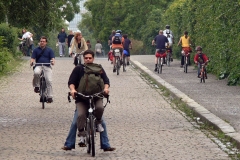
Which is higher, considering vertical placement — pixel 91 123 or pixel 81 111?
pixel 81 111

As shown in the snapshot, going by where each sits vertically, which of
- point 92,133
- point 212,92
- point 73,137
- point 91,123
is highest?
point 91,123

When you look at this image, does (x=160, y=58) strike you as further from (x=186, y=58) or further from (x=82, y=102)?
(x=82, y=102)

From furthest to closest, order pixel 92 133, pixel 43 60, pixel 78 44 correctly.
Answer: pixel 78 44, pixel 43 60, pixel 92 133

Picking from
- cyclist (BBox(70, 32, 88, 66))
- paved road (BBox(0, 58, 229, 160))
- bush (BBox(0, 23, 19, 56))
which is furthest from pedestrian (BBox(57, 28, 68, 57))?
paved road (BBox(0, 58, 229, 160))

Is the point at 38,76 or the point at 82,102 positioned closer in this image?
the point at 82,102

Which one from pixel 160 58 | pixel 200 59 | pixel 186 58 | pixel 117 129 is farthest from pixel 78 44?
pixel 117 129

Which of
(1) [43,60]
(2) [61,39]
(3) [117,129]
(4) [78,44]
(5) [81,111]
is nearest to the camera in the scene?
(5) [81,111]

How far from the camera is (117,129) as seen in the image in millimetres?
14703

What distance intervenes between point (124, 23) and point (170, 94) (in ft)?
163

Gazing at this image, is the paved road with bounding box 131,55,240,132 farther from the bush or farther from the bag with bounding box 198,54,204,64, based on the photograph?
the bush

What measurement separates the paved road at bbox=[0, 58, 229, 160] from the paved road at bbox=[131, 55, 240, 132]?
30.9 inches

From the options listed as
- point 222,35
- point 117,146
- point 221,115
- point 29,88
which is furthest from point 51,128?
point 222,35

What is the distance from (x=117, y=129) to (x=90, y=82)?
3.32 m

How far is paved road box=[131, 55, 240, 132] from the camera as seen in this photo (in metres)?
16.5
